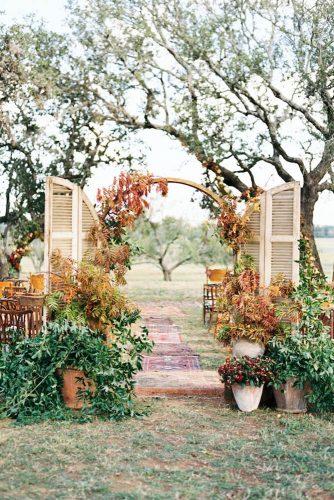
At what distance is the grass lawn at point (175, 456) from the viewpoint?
4648 mm

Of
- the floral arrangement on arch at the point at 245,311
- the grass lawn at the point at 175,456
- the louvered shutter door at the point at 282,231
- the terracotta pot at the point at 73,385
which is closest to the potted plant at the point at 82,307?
the terracotta pot at the point at 73,385

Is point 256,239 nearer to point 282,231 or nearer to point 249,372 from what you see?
point 282,231

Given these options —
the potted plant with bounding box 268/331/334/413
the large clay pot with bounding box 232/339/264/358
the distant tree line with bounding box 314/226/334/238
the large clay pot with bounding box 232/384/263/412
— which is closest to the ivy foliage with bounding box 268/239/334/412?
the potted plant with bounding box 268/331/334/413

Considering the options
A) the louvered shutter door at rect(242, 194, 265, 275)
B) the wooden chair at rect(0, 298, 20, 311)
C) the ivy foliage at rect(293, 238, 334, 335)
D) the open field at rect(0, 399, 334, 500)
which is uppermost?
the louvered shutter door at rect(242, 194, 265, 275)

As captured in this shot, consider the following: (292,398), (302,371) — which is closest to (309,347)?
(302,371)

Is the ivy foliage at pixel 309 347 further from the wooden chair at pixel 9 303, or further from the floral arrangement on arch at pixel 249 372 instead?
the wooden chair at pixel 9 303

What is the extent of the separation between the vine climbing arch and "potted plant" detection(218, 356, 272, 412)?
864 millimetres

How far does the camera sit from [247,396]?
688 centimetres

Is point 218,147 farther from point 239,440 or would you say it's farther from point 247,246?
point 239,440

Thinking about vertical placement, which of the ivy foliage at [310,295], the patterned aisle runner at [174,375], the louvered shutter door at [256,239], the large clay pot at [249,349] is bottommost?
the patterned aisle runner at [174,375]

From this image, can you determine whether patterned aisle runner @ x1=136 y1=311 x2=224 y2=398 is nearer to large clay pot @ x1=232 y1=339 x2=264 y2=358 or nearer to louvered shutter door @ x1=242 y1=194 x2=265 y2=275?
large clay pot @ x1=232 y1=339 x2=264 y2=358

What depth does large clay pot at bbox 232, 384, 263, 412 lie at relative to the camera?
686cm

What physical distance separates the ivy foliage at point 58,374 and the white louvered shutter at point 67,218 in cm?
85

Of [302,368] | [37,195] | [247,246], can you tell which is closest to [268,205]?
[247,246]
